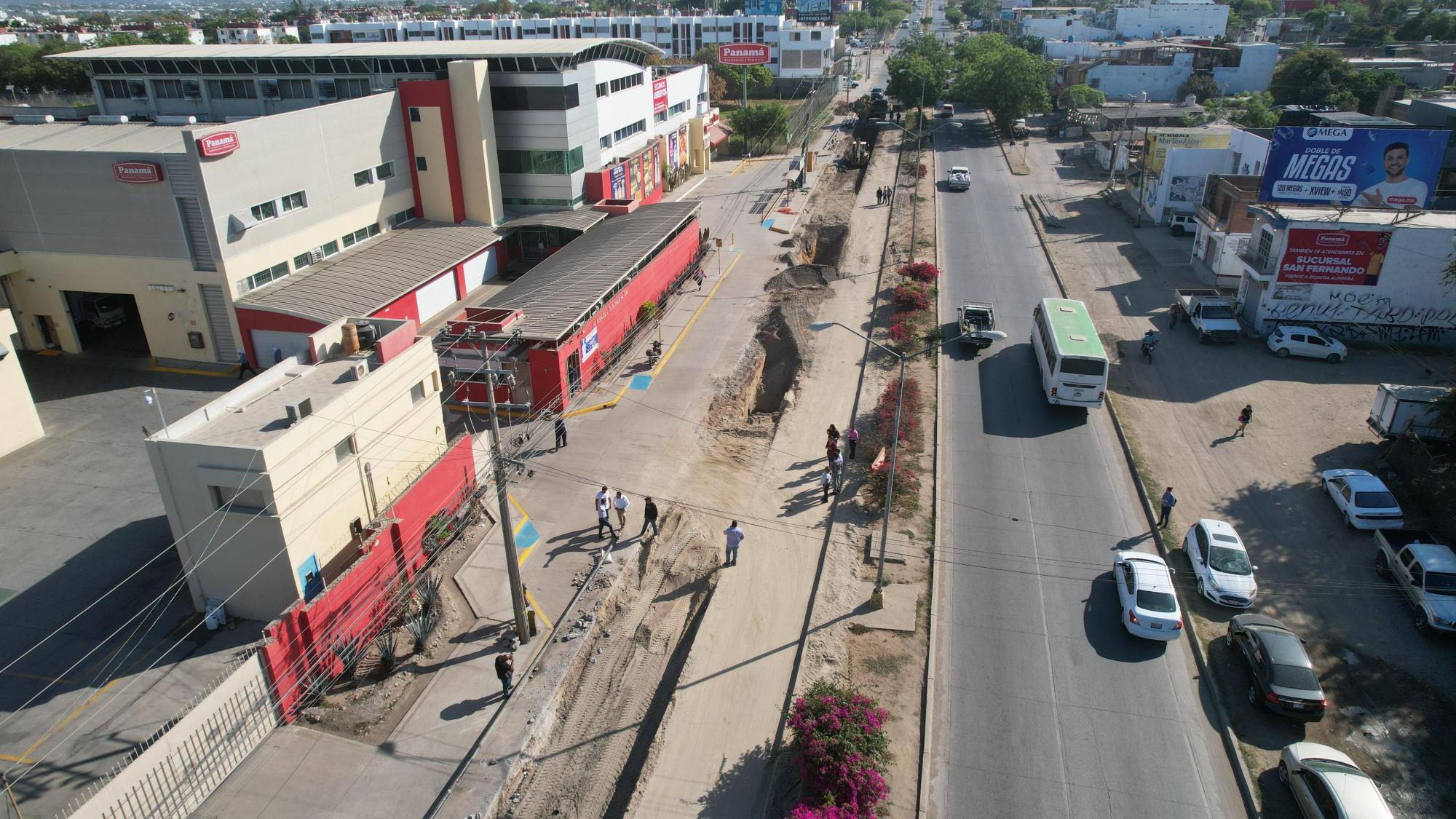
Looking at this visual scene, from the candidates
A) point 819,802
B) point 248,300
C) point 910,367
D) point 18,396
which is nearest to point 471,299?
point 248,300

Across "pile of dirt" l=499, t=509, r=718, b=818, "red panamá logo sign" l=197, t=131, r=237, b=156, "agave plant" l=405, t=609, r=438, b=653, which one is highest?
"red panamá logo sign" l=197, t=131, r=237, b=156

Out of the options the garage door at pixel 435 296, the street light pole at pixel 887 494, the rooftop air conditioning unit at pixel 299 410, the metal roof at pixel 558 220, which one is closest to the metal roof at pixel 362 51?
the metal roof at pixel 558 220

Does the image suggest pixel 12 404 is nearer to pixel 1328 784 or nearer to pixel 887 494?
pixel 887 494

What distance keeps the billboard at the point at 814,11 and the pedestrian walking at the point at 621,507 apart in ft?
460

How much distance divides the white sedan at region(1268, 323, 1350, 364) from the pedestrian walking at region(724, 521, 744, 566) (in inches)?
1050

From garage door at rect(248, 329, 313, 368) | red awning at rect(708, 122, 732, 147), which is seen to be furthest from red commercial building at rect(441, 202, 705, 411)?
red awning at rect(708, 122, 732, 147)

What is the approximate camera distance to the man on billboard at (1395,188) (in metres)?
38.8

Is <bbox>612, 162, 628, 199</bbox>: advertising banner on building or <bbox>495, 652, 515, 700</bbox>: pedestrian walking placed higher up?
<bbox>612, 162, 628, 199</bbox>: advertising banner on building

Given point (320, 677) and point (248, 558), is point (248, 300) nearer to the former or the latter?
point (248, 558)

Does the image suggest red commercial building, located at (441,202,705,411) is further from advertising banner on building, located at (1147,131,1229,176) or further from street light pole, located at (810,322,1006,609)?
advertising banner on building, located at (1147,131,1229,176)

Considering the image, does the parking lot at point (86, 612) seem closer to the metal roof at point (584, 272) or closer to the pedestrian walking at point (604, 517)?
the pedestrian walking at point (604, 517)

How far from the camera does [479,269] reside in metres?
42.0

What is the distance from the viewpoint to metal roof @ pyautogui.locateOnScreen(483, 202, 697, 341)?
32.2 meters

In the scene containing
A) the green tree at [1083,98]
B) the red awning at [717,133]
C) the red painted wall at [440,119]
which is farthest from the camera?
the green tree at [1083,98]
